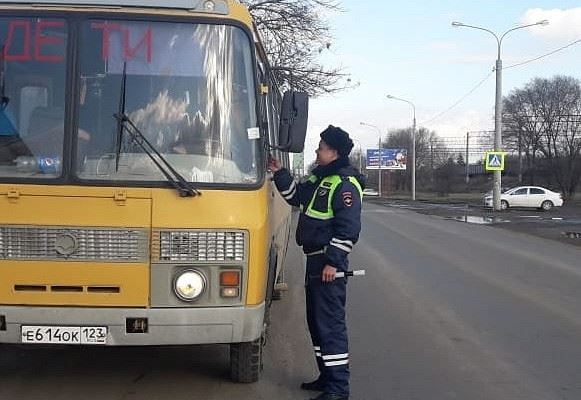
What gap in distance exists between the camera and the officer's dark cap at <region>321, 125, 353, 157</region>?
5.50m

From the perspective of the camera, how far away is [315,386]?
18.7 ft

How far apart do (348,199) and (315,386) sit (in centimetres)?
150

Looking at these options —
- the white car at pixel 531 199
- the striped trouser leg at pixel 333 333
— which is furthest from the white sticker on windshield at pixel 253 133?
the white car at pixel 531 199

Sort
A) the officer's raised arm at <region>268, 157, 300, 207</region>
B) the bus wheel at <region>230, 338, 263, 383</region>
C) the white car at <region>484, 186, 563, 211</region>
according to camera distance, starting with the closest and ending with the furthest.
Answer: the bus wheel at <region>230, 338, 263, 383</region> → the officer's raised arm at <region>268, 157, 300, 207</region> → the white car at <region>484, 186, 563, 211</region>

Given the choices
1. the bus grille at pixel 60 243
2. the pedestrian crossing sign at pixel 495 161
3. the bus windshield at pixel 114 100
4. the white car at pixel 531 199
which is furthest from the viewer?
the white car at pixel 531 199

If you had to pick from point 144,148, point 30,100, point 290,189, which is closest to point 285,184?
point 290,189

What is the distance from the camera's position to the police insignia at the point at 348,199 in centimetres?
527

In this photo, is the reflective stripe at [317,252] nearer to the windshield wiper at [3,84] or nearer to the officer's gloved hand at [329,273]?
the officer's gloved hand at [329,273]

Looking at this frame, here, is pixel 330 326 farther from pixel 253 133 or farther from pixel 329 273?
pixel 253 133

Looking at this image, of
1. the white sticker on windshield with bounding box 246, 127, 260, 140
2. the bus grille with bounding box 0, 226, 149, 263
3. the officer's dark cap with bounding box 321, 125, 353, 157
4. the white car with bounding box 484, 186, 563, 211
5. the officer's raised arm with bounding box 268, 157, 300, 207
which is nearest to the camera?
the bus grille with bounding box 0, 226, 149, 263

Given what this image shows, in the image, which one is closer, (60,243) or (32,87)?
(60,243)

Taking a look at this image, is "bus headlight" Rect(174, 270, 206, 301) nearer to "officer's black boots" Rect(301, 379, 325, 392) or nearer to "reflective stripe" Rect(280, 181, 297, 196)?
"reflective stripe" Rect(280, 181, 297, 196)

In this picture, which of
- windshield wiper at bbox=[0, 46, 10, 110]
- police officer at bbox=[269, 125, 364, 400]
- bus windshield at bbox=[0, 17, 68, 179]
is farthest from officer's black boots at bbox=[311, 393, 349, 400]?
windshield wiper at bbox=[0, 46, 10, 110]

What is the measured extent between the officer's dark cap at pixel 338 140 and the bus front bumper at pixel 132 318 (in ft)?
4.75
